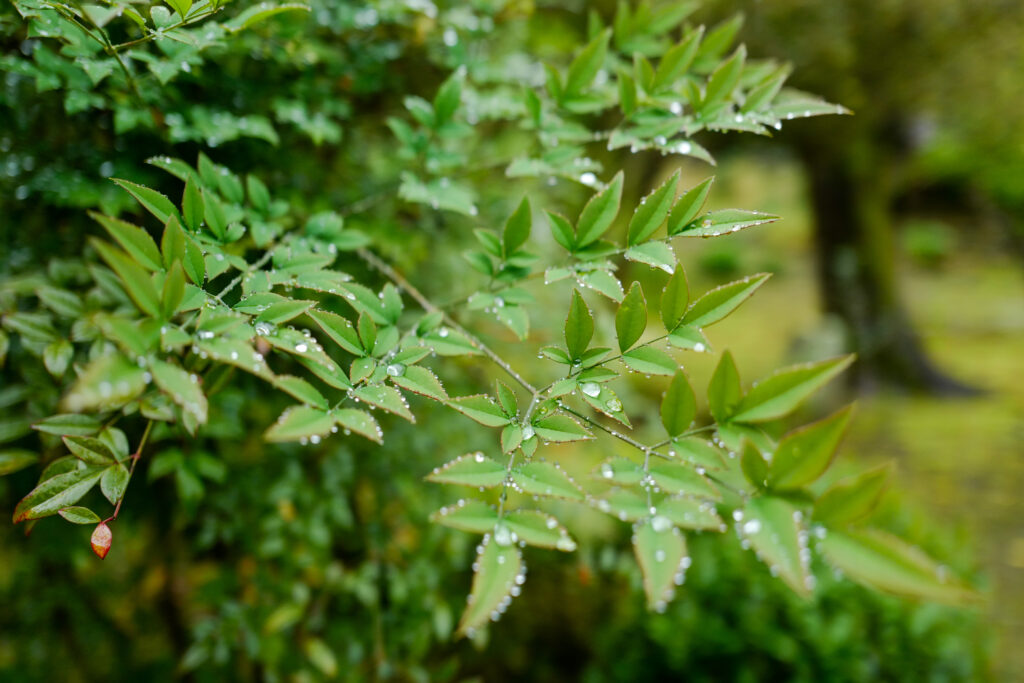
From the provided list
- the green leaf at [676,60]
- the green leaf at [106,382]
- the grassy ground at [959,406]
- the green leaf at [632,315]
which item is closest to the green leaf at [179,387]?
the green leaf at [106,382]

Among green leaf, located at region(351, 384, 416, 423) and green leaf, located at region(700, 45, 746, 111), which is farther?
green leaf, located at region(700, 45, 746, 111)

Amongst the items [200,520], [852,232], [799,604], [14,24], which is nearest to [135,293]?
[14,24]

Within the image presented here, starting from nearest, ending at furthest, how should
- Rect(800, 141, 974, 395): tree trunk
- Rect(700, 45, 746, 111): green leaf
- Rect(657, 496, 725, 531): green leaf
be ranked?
Rect(657, 496, 725, 531): green leaf → Rect(700, 45, 746, 111): green leaf → Rect(800, 141, 974, 395): tree trunk

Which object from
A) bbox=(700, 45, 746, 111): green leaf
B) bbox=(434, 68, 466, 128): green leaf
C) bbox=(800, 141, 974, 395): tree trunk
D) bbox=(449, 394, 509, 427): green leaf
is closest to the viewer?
bbox=(449, 394, 509, 427): green leaf

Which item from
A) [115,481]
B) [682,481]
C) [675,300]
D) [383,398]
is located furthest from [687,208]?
[115,481]

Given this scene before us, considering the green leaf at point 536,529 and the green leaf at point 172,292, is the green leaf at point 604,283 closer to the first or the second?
the green leaf at point 536,529

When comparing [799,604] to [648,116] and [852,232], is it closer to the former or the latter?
A: [648,116]

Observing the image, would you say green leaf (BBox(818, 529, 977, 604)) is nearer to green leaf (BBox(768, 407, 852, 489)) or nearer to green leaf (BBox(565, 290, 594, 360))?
green leaf (BBox(768, 407, 852, 489))

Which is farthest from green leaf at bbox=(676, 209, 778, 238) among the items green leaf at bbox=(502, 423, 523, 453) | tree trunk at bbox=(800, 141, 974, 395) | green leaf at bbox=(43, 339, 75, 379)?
tree trunk at bbox=(800, 141, 974, 395)
